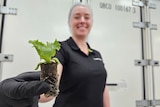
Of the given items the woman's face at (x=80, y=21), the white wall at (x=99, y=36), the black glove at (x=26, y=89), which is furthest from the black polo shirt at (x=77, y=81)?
the black glove at (x=26, y=89)

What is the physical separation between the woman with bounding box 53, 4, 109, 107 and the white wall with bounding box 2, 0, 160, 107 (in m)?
0.40

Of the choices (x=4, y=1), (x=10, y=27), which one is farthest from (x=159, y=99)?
(x=4, y=1)

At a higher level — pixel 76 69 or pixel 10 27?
pixel 10 27

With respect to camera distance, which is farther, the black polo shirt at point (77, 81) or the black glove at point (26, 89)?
the black polo shirt at point (77, 81)

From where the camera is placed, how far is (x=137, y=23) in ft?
6.07

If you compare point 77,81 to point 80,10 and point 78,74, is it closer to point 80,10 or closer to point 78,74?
point 78,74

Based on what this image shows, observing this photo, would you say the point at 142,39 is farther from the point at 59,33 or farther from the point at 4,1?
the point at 4,1

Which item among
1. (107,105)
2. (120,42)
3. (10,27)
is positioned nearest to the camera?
(107,105)

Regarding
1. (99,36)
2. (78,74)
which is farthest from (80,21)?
(99,36)

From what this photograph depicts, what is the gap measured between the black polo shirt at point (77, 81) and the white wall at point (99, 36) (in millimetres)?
428

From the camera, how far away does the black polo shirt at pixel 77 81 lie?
1.06 m

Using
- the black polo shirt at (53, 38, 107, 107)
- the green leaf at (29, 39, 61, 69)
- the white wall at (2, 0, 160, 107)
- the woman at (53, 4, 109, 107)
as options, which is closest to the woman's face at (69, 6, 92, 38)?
the woman at (53, 4, 109, 107)

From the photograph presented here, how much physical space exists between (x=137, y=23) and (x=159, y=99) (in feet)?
2.19

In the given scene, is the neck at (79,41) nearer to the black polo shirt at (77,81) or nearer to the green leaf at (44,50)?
the black polo shirt at (77,81)
